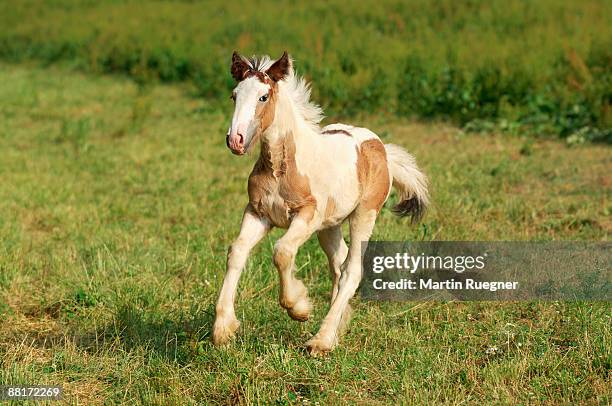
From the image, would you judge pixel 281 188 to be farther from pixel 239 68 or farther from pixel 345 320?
pixel 345 320

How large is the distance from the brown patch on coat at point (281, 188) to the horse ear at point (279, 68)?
0.34m

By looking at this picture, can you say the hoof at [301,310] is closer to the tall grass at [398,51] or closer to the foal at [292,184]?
the foal at [292,184]

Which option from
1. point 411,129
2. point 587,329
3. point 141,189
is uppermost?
point 411,129

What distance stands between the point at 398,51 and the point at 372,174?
9.97m

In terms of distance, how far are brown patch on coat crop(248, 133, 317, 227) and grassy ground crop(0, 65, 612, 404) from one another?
2.47 ft

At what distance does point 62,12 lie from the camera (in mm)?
26953

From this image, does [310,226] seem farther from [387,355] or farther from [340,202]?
[387,355]

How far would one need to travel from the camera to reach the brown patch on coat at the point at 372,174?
17.1ft

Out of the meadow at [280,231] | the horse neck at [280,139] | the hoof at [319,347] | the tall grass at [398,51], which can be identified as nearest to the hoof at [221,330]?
the meadow at [280,231]

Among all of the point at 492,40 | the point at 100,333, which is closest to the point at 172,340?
the point at 100,333

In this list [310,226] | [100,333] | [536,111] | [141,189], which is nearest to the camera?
[310,226]

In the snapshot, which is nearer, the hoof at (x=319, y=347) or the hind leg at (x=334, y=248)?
the hoof at (x=319, y=347)

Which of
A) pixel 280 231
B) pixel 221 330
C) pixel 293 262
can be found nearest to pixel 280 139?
pixel 293 262

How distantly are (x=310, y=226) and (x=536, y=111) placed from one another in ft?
27.6
